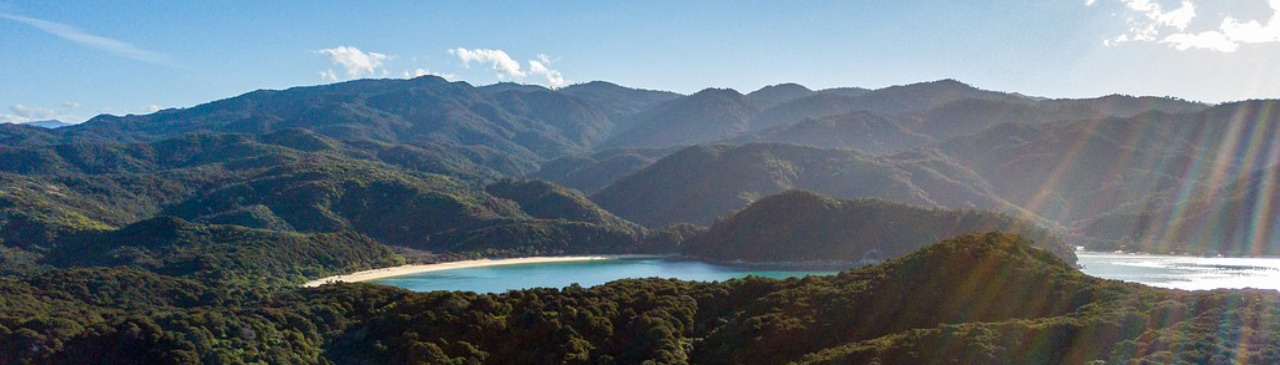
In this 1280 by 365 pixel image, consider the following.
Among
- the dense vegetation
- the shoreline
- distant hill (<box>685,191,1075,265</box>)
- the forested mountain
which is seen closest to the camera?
the forested mountain

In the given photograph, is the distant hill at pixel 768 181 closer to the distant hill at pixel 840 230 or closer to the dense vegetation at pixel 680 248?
the dense vegetation at pixel 680 248

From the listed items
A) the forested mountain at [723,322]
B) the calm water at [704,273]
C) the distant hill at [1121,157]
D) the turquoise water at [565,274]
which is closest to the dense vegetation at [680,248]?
the forested mountain at [723,322]

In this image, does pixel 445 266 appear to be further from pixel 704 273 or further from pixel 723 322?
pixel 723 322

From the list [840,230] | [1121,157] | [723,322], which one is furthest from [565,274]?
[1121,157]

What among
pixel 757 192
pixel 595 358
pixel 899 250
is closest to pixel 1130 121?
pixel 757 192

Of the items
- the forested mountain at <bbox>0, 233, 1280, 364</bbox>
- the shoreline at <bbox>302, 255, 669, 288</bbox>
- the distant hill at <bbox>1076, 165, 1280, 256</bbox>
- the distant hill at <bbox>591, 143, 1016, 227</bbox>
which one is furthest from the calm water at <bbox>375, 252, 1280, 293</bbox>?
the forested mountain at <bbox>0, 233, 1280, 364</bbox>

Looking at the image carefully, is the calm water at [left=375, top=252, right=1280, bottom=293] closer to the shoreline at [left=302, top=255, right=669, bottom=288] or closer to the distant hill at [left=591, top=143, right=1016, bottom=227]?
the shoreline at [left=302, top=255, right=669, bottom=288]

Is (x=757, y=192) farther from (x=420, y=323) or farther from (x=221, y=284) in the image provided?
(x=420, y=323)
